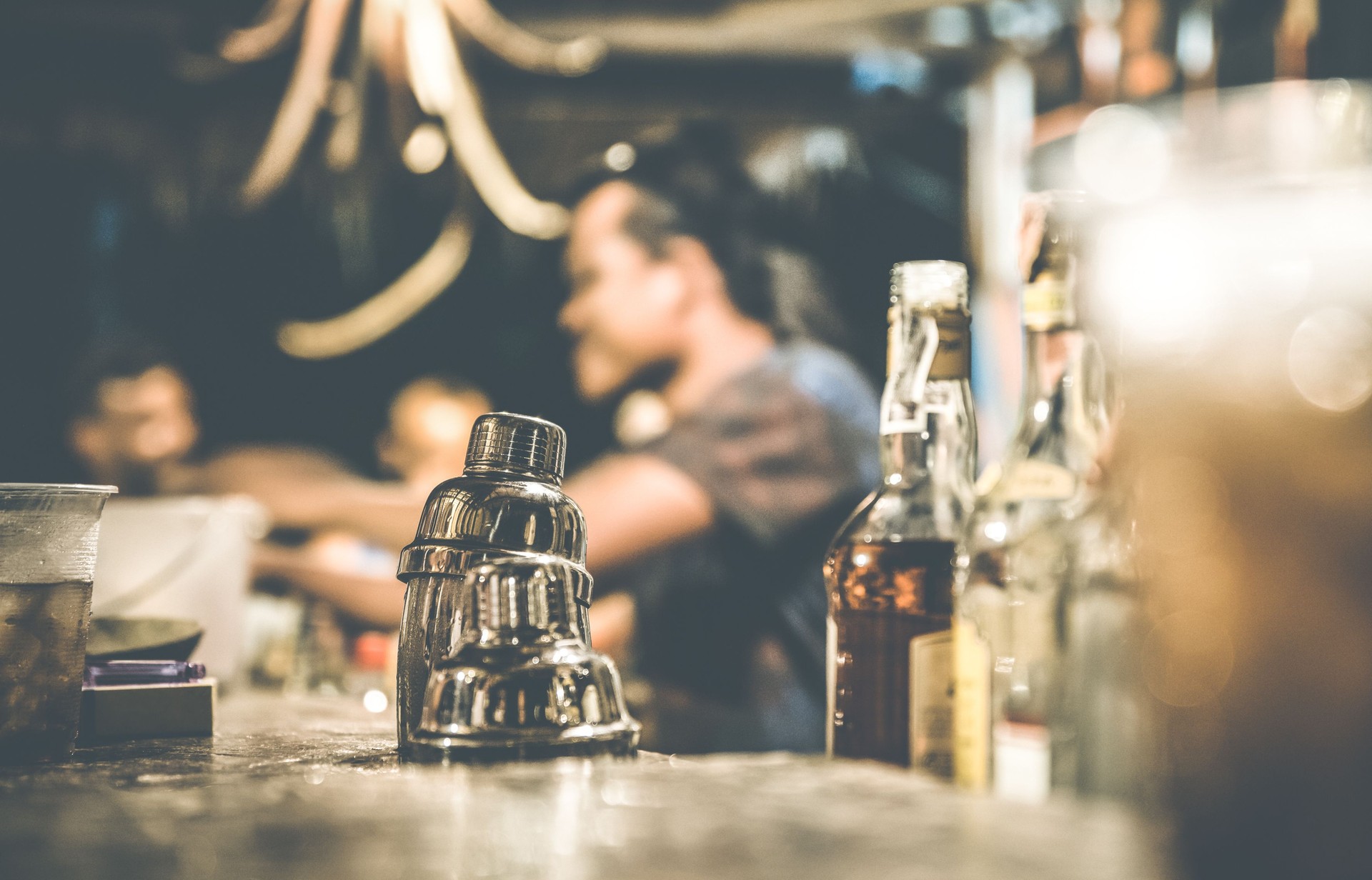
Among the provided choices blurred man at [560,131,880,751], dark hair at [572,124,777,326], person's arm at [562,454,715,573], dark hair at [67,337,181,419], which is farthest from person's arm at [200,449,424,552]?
dark hair at [572,124,777,326]

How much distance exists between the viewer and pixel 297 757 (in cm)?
75

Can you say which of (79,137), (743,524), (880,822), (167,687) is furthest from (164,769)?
(79,137)

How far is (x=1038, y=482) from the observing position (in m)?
0.64

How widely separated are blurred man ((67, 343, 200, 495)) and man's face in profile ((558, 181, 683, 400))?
1.33 metres

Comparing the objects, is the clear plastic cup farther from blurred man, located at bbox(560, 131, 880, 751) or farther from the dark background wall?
the dark background wall

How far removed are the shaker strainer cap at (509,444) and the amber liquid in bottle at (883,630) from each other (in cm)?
22

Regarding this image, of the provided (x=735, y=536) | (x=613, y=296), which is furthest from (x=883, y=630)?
(x=613, y=296)

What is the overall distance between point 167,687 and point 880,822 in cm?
68

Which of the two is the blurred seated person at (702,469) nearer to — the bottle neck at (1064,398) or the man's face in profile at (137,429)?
the man's face in profile at (137,429)

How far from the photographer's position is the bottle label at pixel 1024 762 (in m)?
0.53

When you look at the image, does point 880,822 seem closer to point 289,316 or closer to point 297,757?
point 297,757

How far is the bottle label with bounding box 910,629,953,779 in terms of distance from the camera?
611 mm

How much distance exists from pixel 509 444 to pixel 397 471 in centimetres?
299

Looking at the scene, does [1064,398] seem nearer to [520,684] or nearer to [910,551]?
[910,551]
